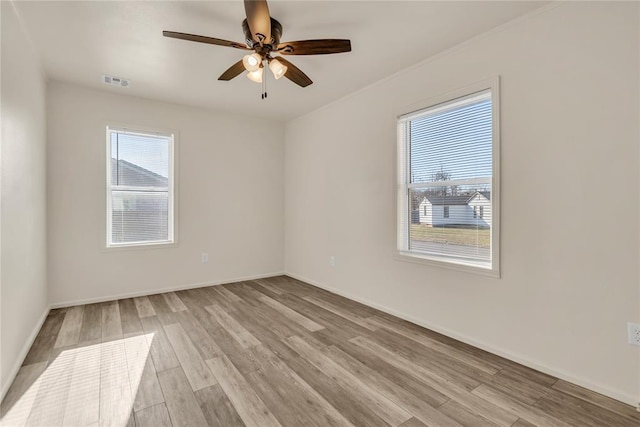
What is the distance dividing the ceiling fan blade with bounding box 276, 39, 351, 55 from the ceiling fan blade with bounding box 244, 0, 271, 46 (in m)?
0.15

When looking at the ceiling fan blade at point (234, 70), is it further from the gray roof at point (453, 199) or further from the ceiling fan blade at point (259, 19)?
the gray roof at point (453, 199)

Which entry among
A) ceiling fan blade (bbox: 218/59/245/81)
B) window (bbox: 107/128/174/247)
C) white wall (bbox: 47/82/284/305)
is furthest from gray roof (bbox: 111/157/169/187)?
ceiling fan blade (bbox: 218/59/245/81)

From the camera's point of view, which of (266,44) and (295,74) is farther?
(295,74)

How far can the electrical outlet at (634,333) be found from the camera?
183 cm

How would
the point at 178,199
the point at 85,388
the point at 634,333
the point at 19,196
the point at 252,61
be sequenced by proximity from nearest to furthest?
the point at 634,333 → the point at 85,388 → the point at 252,61 → the point at 19,196 → the point at 178,199

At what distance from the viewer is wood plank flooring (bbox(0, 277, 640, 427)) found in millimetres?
1735

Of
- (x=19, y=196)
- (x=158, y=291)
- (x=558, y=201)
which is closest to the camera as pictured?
(x=558, y=201)

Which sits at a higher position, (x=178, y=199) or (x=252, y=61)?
(x=252, y=61)

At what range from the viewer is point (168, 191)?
429 centimetres

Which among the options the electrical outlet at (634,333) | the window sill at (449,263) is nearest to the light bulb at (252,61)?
the window sill at (449,263)

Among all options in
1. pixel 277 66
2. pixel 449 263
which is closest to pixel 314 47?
pixel 277 66

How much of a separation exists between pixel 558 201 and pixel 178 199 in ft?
14.0

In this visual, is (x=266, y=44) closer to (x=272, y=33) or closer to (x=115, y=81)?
(x=272, y=33)

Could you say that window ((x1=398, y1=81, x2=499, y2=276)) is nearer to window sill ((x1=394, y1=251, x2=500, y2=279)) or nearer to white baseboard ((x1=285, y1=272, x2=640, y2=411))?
window sill ((x1=394, y1=251, x2=500, y2=279))
